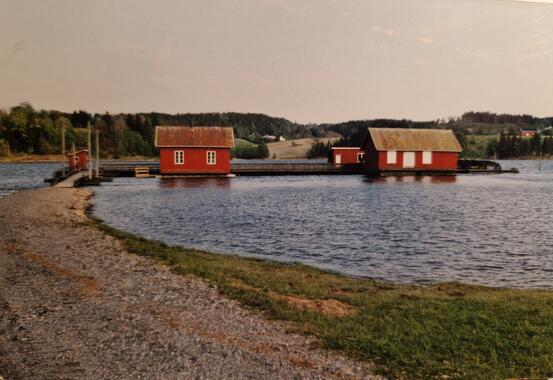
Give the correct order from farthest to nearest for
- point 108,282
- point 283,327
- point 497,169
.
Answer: point 497,169 < point 108,282 < point 283,327

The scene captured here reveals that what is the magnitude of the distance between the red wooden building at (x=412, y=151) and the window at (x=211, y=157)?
53.8 feet

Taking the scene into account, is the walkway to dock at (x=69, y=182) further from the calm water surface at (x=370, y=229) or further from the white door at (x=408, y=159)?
the white door at (x=408, y=159)

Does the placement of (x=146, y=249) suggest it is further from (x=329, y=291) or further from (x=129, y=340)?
(x=129, y=340)

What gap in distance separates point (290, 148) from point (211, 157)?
→ 104m

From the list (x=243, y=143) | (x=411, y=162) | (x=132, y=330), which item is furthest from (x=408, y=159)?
(x=243, y=143)

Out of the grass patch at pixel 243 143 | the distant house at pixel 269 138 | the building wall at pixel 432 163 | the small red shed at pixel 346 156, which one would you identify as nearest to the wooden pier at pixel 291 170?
the building wall at pixel 432 163

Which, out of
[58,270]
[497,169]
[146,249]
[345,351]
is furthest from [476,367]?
[497,169]

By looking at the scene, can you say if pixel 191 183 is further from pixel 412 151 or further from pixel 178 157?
pixel 412 151

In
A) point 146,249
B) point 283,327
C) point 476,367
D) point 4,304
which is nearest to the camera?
point 476,367

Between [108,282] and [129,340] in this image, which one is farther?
[108,282]

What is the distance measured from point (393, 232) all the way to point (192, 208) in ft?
33.9

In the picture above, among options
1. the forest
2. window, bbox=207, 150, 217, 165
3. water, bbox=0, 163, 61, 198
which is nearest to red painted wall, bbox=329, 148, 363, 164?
the forest

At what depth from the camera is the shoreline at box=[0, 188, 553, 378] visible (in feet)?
17.1

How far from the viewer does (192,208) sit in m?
23.0
